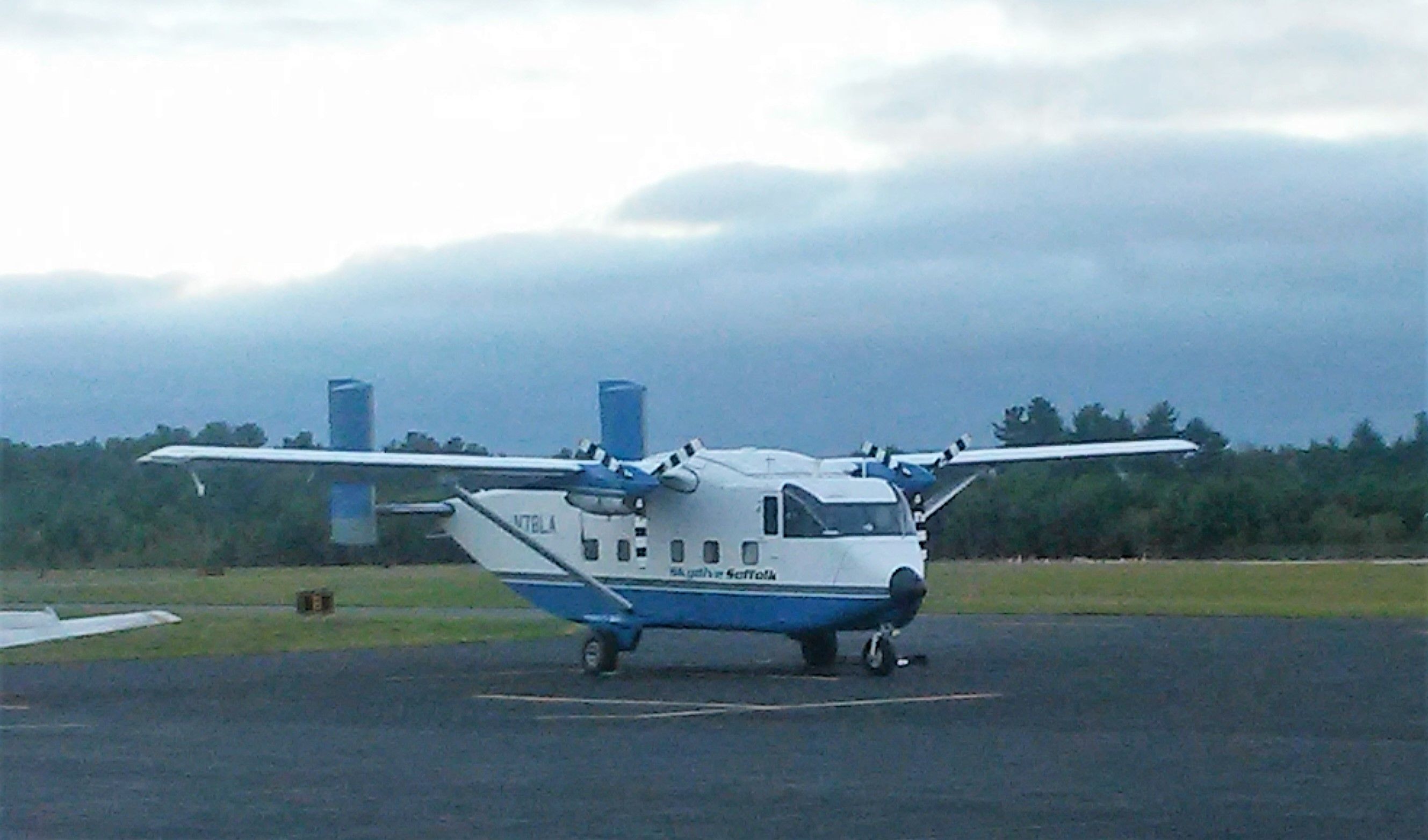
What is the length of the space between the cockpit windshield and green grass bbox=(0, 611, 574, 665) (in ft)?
37.0

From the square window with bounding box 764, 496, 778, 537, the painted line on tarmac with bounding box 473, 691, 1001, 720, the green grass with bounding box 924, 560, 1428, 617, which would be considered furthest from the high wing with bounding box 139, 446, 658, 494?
the green grass with bounding box 924, 560, 1428, 617

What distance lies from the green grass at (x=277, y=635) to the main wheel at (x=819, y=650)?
1024 cm

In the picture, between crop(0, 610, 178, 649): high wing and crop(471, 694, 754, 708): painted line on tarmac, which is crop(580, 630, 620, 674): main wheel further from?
crop(0, 610, 178, 649): high wing

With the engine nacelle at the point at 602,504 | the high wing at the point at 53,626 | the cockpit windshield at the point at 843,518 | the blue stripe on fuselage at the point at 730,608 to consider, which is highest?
the engine nacelle at the point at 602,504

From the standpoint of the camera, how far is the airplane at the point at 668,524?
1099 inches

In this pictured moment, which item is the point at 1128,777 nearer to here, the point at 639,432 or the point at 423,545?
the point at 639,432

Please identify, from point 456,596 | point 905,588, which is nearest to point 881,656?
point 905,588

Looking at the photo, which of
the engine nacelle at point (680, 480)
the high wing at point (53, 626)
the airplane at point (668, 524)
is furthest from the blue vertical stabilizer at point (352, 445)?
the high wing at point (53, 626)

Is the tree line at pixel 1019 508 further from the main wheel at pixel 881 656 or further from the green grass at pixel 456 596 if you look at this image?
the main wheel at pixel 881 656

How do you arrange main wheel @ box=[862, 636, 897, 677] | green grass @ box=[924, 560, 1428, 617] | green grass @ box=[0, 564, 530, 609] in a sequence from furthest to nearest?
green grass @ box=[0, 564, 530, 609] → green grass @ box=[924, 560, 1428, 617] → main wheel @ box=[862, 636, 897, 677]

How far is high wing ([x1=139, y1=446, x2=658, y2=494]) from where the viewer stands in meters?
27.3

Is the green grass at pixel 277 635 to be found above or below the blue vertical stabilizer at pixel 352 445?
below

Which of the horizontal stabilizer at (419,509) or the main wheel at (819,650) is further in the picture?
the horizontal stabilizer at (419,509)

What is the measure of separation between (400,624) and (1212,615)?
15269mm
